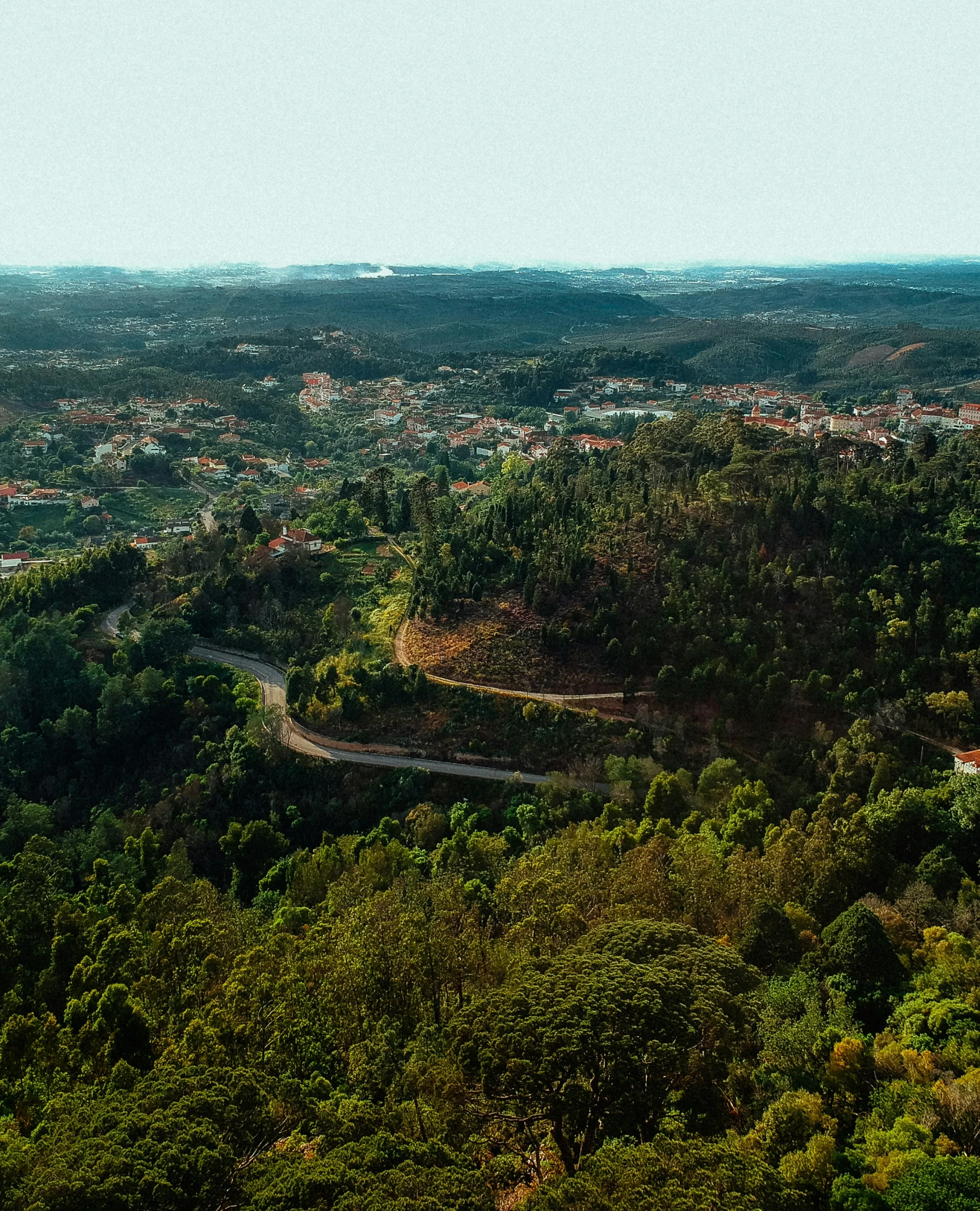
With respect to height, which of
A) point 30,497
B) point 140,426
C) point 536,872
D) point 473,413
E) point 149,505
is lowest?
point 536,872

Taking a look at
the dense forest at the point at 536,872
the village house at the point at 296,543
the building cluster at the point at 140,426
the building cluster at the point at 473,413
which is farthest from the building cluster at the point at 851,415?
the building cluster at the point at 140,426

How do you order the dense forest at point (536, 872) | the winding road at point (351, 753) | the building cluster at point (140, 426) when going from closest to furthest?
the dense forest at point (536, 872) → the winding road at point (351, 753) → the building cluster at point (140, 426)

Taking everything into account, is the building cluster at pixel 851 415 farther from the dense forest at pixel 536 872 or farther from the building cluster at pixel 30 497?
the building cluster at pixel 30 497

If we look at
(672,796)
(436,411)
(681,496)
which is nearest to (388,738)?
(672,796)

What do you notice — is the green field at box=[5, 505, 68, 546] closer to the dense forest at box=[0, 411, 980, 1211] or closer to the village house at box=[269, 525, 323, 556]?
the dense forest at box=[0, 411, 980, 1211]

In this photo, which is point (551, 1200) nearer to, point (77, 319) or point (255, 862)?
point (255, 862)

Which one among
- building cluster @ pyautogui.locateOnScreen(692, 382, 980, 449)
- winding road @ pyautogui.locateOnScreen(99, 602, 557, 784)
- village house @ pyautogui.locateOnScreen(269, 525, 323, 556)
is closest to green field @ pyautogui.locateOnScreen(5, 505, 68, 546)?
village house @ pyautogui.locateOnScreen(269, 525, 323, 556)

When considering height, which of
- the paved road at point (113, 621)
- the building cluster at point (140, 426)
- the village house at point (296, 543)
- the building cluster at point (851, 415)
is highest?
the building cluster at point (851, 415)

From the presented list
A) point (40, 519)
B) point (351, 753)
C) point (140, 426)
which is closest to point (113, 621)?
point (351, 753)

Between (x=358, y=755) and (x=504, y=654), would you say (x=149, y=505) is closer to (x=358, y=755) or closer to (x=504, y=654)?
(x=358, y=755)
